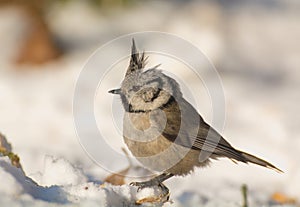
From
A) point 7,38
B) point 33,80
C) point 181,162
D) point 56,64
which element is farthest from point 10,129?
point 181,162

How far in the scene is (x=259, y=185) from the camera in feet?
12.8

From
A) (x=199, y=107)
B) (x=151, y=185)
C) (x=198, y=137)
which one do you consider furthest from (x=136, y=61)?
(x=199, y=107)

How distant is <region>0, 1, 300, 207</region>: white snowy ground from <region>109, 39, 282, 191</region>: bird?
183 millimetres

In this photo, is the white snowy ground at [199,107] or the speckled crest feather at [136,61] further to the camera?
the speckled crest feather at [136,61]

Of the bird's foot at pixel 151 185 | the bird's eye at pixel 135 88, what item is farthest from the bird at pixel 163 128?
the bird's foot at pixel 151 185

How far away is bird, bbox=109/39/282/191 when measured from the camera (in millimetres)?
2938

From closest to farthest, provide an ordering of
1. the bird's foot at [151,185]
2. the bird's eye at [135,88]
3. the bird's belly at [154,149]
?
the bird's foot at [151,185] → the bird's belly at [154,149] → the bird's eye at [135,88]

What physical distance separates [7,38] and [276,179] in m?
3.89

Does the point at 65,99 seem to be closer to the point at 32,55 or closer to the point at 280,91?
the point at 32,55

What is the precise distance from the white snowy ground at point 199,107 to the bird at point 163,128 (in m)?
0.18

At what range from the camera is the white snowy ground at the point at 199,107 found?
265 centimetres

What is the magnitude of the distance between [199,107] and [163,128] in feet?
9.56

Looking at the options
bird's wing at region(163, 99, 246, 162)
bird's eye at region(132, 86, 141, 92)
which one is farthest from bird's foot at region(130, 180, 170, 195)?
bird's eye at region(132, 86, 141, 92)

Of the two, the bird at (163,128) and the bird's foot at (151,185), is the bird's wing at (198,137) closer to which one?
the bird at (163,128)
